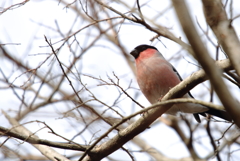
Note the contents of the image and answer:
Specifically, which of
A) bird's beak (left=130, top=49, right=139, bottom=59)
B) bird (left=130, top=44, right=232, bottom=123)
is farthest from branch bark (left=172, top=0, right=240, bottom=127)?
bird's beak (left=130, top=49, right=139, bottom=59)

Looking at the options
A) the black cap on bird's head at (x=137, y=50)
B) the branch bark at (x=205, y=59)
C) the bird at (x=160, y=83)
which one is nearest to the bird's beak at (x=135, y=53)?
the black cap on bird's head at (x=137, y=50)

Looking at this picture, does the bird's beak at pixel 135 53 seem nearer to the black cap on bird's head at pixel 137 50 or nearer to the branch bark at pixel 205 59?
the black cap on bird's head at pixel 137 50

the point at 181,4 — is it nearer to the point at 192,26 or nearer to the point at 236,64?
the point at 192,26

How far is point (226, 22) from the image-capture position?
6.93 ft

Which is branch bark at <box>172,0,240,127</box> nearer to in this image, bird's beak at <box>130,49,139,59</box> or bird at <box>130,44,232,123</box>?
bird at <box>130,44,232,123</box>

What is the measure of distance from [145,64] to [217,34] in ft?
7.75

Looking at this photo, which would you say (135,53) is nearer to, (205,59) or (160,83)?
(160,83)

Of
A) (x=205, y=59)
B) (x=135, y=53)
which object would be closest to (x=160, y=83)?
(x=135, y=53)

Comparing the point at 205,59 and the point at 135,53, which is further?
the point at 135,53

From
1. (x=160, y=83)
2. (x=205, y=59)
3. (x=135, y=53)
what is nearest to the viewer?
(x=205, y=59)

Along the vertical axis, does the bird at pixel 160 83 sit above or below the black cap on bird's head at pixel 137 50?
below

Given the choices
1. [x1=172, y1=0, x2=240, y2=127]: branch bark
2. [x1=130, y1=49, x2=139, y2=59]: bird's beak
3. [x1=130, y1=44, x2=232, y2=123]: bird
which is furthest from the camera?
[x1=130, y1=49, x2=139, y2=59]: bird's beak

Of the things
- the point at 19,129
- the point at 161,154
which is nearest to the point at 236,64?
the point at 19,129

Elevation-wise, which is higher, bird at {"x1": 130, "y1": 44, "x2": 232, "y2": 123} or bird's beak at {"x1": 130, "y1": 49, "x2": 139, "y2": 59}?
bird's beak at {"x1": 130, "y1": 49, "x2": 139, "y2": 59}
